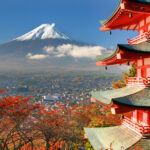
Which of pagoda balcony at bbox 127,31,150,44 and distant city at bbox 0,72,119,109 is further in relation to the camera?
distant city at bbox 0,72,119,109

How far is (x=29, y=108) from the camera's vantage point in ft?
59.9

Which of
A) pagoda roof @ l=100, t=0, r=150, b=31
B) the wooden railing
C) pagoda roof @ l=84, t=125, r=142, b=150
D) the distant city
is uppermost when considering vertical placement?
pagoda roof @ l=100, t=0, r=150, b=31

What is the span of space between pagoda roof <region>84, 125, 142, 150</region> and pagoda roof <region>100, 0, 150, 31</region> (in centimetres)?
472

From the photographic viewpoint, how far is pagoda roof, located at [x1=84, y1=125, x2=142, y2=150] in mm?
6736

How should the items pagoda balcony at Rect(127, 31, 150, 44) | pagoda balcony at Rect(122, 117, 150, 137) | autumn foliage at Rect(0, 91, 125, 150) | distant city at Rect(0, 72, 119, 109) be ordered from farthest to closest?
distant city at Rect(0, 72, 119, 109)
autumn foliage at Rect(0, 91, 125, 150)
pagoda balcony at Rect(127, 31, 150, 44)
pagoda balcony at Rect(122, 117, 150, 137)

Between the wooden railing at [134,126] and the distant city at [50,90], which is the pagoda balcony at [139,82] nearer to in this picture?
the wooden railing at [134,126]

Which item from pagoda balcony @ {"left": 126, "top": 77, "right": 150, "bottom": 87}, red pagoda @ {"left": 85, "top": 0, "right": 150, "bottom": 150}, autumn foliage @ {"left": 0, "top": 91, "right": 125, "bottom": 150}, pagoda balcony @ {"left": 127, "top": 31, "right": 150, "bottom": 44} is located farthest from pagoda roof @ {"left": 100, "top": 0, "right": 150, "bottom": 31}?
autumn foliage @ {"left": 0, "top": 91, "right": 125, "bottom": 150}

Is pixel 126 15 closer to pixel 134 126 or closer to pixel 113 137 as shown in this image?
pixel 134 126

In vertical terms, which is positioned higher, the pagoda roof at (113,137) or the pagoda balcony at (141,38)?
the pagoda balcony at (141,38)

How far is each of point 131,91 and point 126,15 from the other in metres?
3.17

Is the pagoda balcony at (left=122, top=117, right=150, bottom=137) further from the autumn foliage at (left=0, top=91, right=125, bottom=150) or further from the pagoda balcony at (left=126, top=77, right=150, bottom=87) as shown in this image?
the autumn foliage at (left=0, top=91, right=125, bottom=150)

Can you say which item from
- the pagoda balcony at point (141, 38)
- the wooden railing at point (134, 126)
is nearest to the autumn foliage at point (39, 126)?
the wooden railing at point (134, 126)

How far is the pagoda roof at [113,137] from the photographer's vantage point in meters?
6.74

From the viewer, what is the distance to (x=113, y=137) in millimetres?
7660
